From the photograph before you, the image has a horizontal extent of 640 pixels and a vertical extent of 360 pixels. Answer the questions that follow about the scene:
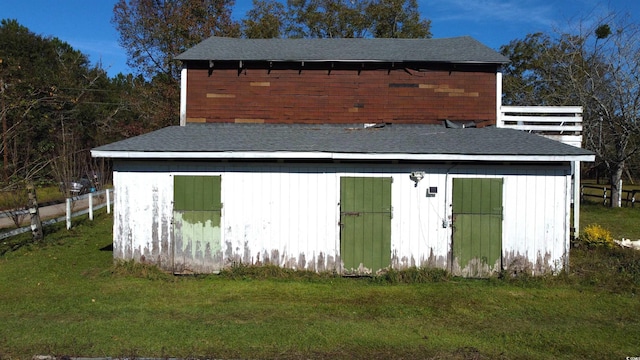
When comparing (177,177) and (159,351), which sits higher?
(177,177)

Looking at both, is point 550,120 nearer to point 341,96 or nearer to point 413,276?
point 341,96

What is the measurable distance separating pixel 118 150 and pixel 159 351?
14.7 feet

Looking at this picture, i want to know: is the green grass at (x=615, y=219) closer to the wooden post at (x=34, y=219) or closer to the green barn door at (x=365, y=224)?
the green barn door at (x=365, y=224)

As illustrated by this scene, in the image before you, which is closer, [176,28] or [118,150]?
[118,150]

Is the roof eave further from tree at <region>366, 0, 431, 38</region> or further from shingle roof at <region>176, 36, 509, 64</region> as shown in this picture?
tree at <region>366, 0, 431, 38</region>

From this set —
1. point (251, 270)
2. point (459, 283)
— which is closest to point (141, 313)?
point (251, 270)

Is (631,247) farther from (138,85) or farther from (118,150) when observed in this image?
(138,85)

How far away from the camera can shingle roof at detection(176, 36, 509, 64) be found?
11.3m

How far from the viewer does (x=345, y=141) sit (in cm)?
899

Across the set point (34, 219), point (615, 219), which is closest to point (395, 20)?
point (615, 219)

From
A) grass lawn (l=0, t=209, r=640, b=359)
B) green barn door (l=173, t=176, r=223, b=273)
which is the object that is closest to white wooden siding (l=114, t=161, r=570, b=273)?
green barn door (l=173, t=176, r=223, b=273)

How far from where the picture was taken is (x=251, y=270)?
842 centimetres

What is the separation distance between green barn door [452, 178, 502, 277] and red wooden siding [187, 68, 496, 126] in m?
3.12

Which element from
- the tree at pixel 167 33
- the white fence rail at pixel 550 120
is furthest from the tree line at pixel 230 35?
the white fence rail at pixel 550 120
